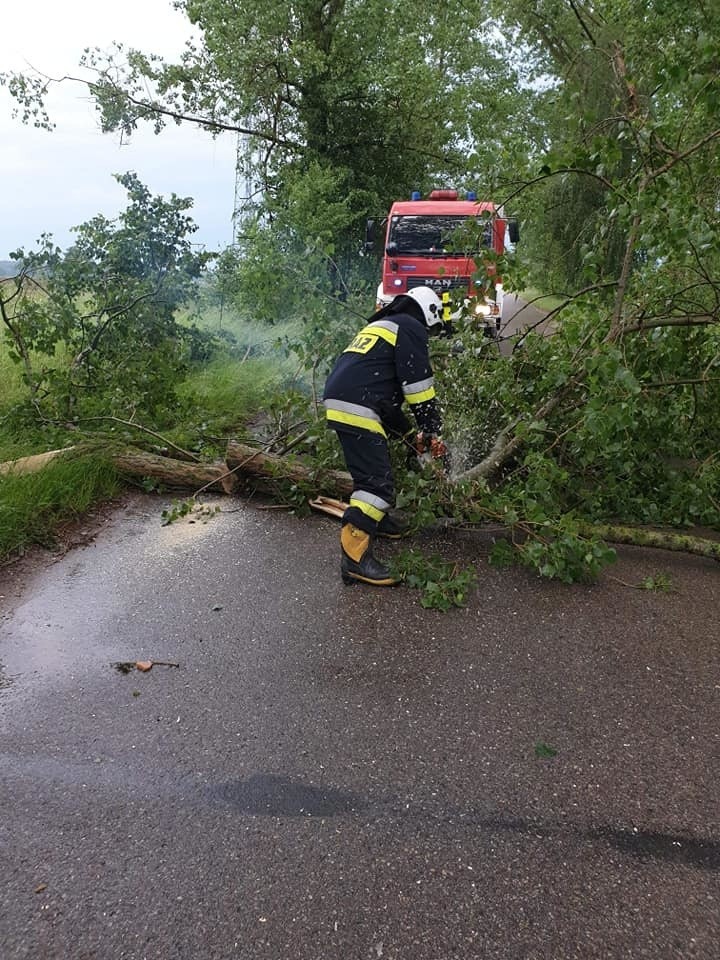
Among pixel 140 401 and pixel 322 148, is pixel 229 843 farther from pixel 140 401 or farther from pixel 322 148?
pixel 322 148

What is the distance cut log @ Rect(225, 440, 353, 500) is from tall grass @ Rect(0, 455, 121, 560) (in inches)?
36.0

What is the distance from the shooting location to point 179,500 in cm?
480

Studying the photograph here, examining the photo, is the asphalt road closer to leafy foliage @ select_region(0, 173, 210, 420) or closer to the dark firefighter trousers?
the dark firefighter trousers

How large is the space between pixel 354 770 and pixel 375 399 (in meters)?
1.94

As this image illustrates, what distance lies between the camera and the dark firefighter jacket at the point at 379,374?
351 cm

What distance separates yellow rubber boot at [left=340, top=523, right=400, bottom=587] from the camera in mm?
3602

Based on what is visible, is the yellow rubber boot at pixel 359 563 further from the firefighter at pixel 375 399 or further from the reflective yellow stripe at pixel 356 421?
the reflective yellow stripe at pixel 356 421

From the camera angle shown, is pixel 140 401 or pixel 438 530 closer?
pixel 438 530

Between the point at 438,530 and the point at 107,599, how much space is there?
6.67 ft

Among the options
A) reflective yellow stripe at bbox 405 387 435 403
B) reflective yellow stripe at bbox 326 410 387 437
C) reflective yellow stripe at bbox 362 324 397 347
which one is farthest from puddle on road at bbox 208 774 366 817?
reflective yellow stripe at bbox 362 324 397 347

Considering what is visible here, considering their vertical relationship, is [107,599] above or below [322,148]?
below

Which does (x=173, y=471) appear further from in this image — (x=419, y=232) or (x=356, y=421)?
(x=419, y=232)

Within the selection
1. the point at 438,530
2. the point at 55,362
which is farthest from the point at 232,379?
the point at 438,530

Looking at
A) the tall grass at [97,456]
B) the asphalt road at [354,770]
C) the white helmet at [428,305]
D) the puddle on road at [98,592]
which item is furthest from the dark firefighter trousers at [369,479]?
the tall grass at [97,456]
